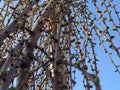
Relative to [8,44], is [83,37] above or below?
below

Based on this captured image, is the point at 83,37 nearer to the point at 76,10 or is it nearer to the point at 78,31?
the point at 78,31

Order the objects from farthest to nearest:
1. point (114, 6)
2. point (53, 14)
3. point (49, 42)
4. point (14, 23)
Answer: point (114, 6) < point (53, 14) < point (49, 42) < point (14, 23)

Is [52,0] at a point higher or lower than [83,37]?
higher

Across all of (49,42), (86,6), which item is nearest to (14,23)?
(49,42)

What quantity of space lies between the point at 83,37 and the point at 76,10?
479mm

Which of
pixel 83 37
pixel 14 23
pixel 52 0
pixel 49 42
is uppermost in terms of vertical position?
pixel 14 23

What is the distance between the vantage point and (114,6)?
4.32 metres

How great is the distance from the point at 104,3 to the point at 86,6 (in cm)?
24

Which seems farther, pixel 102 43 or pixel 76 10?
pixel 76 10

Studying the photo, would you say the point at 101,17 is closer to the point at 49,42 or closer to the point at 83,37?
the point at 83,37

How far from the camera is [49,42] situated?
3.71 meters

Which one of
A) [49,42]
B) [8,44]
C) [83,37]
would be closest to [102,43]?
[83,37]

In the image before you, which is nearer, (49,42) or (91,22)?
(49,42)

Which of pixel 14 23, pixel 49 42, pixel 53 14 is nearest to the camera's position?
pixel 14 23
